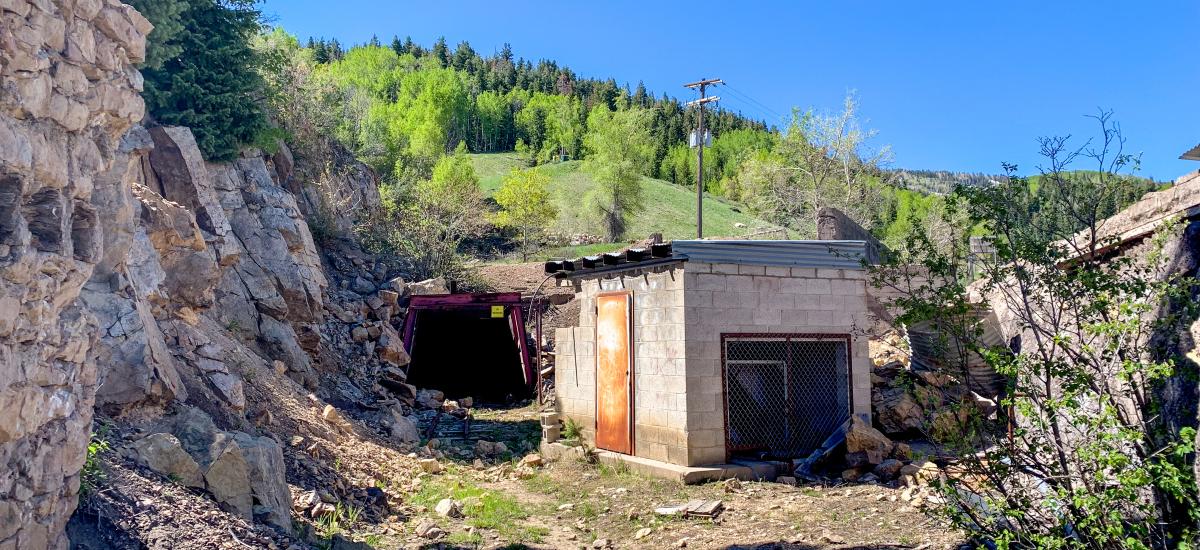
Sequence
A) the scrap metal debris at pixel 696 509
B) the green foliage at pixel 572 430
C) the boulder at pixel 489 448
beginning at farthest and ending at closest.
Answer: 1. the boulder at pixel 489 448
2. the green foliage at pixel 572 430
3. the scrap metal debris at pixel 696 509

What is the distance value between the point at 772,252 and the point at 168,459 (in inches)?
302

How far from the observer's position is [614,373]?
1200 cm

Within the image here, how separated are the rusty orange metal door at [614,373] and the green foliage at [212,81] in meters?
9.95

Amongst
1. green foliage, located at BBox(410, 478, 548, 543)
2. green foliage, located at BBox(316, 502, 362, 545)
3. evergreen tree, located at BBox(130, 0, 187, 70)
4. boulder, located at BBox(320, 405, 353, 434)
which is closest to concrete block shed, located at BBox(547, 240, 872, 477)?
green foliage, located at BBox(410, 478, 548, 543)

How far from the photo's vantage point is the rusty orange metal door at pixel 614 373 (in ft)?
38.2

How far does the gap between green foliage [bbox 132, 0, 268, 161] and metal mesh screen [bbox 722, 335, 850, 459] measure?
1219cm

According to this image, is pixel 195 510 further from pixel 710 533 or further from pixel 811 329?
pixel 811 329

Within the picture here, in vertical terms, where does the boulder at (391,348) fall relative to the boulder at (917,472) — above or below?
above

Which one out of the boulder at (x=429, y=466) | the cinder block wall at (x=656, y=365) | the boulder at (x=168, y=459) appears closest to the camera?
the boulder at (x=168, y=459)

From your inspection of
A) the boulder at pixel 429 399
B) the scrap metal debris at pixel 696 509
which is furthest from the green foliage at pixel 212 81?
the scrap metal debris at pixel 696 509

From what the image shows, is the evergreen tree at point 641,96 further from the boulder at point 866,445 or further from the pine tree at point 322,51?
the boulder at point 866,445

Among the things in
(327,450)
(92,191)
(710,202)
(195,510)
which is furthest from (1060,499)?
(710,202)

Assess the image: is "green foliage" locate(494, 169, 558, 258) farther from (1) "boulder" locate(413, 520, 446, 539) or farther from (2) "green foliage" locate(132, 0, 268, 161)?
(1) "boulder" locate(413, 520, 446, 539)

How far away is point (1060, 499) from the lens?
198 inches
